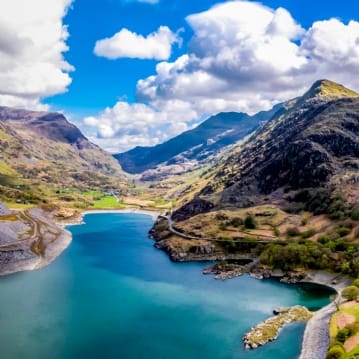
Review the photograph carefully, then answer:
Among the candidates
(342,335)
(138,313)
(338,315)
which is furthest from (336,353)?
(138,313)

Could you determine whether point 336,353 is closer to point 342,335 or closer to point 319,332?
point 342,335

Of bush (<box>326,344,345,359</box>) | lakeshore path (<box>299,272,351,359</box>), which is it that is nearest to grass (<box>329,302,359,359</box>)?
bush (<box>326,344,345,359</box>)

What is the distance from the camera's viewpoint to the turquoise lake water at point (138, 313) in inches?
4144

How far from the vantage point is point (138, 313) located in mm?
132250

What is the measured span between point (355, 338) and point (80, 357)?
60819 millimetres

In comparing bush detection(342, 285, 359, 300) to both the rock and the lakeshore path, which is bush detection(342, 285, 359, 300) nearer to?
the lakeshore path

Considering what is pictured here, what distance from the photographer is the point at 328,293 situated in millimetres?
152375

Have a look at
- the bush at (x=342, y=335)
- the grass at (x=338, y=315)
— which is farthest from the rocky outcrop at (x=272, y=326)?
the bush at (x=342, y=335)

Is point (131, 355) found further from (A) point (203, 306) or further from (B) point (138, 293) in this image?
(B) point (138, 293)

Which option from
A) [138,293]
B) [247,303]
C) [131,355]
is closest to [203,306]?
[247,303]

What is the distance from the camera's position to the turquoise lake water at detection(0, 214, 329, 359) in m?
105

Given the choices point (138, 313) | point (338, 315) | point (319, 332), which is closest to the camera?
point (319, 332)

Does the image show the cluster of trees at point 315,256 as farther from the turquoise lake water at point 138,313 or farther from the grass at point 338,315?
the grass at point 338,315

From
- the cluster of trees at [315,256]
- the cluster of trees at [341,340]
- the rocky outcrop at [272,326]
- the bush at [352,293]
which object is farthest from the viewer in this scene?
the cluster of trees at [315,256]
